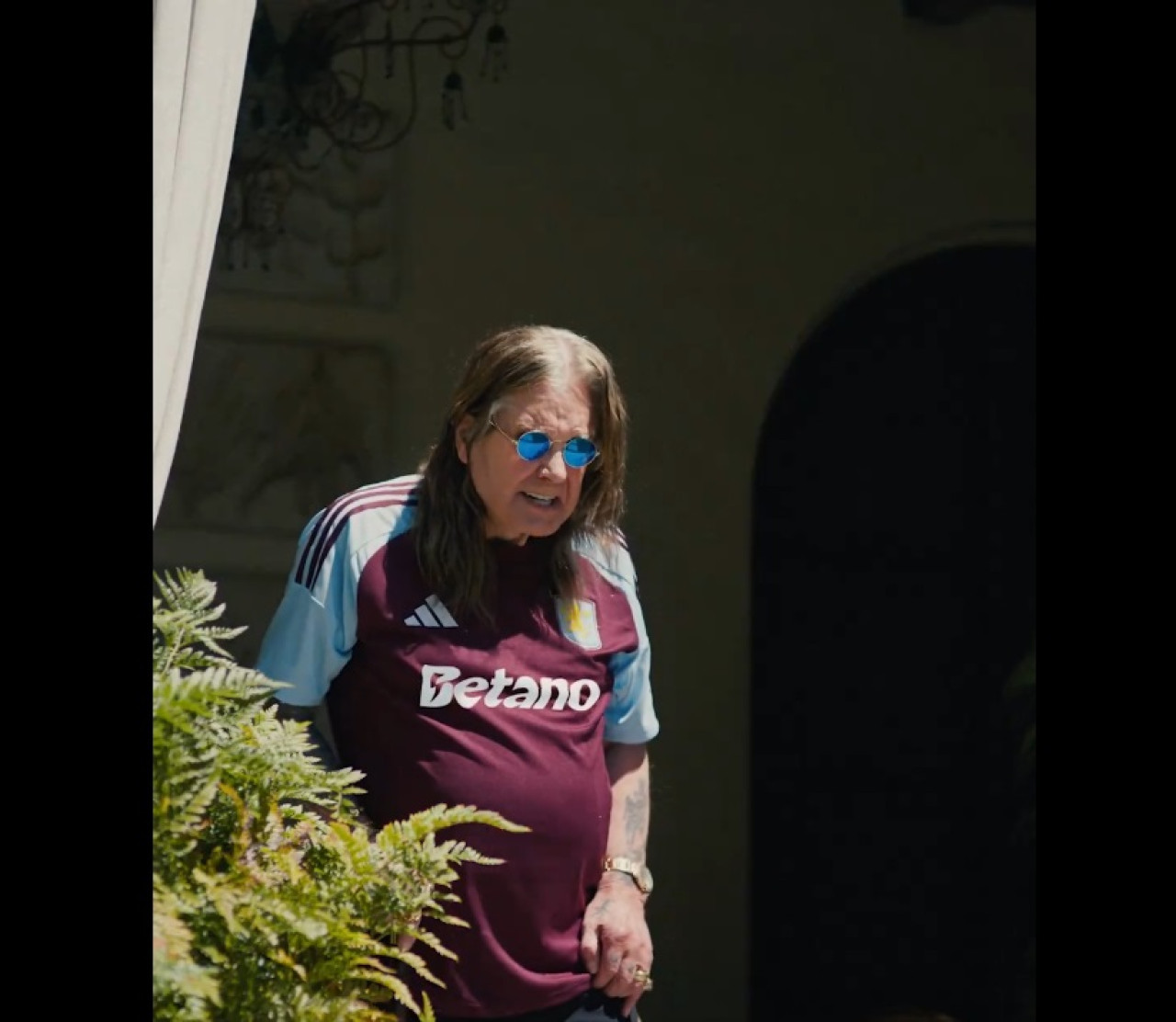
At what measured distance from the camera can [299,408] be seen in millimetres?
6074

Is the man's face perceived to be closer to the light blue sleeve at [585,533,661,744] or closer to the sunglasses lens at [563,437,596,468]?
the sunglasses lens at [563,437,596,468]

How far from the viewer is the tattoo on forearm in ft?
12.6

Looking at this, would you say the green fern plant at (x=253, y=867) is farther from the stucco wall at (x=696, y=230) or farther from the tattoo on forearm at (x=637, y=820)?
the stucco wall at (x=696, y=230)

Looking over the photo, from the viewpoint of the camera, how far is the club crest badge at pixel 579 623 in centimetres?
377

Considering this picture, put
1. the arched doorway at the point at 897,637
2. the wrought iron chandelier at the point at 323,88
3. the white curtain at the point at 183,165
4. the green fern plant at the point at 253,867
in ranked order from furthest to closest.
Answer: the arched doorway at the point at 897,637
the wrought iron chandelier at the point at 323,88
the white curtain at the point at 183,165
the green fern plant at the point at 253,867

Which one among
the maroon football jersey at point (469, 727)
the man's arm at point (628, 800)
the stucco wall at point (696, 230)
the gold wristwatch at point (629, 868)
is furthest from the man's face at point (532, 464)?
the stucco wall at point (696, 230)

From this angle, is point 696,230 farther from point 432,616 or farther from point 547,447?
point 432,616

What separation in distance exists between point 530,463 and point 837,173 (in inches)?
129

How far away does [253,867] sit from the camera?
2641mm

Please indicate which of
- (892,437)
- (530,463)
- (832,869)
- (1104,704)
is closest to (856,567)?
(892,437)

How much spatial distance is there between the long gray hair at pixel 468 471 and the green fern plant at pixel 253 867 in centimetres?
92

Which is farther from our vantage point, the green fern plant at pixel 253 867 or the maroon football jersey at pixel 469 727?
the maroon football jersey at pixel 469 727

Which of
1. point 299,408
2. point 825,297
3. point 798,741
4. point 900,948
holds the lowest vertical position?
point 900,948

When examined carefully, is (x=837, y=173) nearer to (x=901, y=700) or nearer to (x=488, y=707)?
(x=901, y=700)
